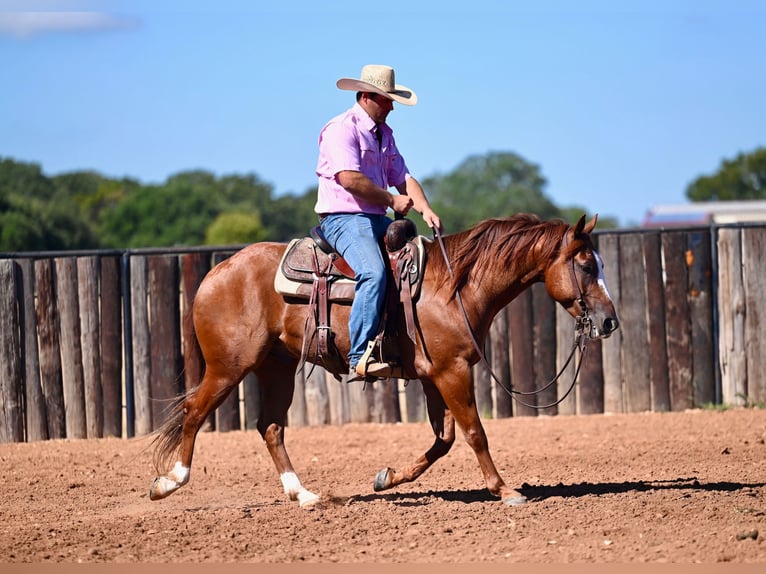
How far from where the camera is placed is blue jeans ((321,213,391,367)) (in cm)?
695

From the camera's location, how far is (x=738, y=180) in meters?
70.1

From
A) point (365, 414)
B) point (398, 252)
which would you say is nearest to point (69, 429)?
point (365, 414)

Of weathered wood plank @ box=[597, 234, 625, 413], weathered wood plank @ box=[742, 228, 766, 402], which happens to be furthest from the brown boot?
weathered wood plank @ box=[742, 228, 766, 402]

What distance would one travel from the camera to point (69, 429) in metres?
10.9

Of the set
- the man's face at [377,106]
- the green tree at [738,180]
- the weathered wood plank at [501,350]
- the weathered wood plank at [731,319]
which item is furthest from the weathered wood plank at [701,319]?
the green tree at [738,180]

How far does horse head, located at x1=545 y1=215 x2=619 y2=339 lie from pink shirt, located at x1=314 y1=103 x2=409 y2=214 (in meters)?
1.29

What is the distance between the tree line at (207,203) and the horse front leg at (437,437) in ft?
57.7

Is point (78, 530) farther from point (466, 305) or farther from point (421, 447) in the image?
point (421, 447)

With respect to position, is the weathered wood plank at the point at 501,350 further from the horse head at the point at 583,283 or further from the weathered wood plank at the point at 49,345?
the weathered wood plank at the point at 49,345

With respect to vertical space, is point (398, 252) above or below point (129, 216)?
below

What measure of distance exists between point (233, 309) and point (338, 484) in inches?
71.8

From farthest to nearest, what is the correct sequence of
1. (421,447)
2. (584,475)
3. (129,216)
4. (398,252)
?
(129,216) < (421,447) < (584,475) < (398,252)

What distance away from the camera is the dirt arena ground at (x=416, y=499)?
233 inches

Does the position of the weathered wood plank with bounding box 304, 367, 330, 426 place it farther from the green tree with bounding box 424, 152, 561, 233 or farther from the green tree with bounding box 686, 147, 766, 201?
the green tree with bounding box 686, 147, 766, 201
